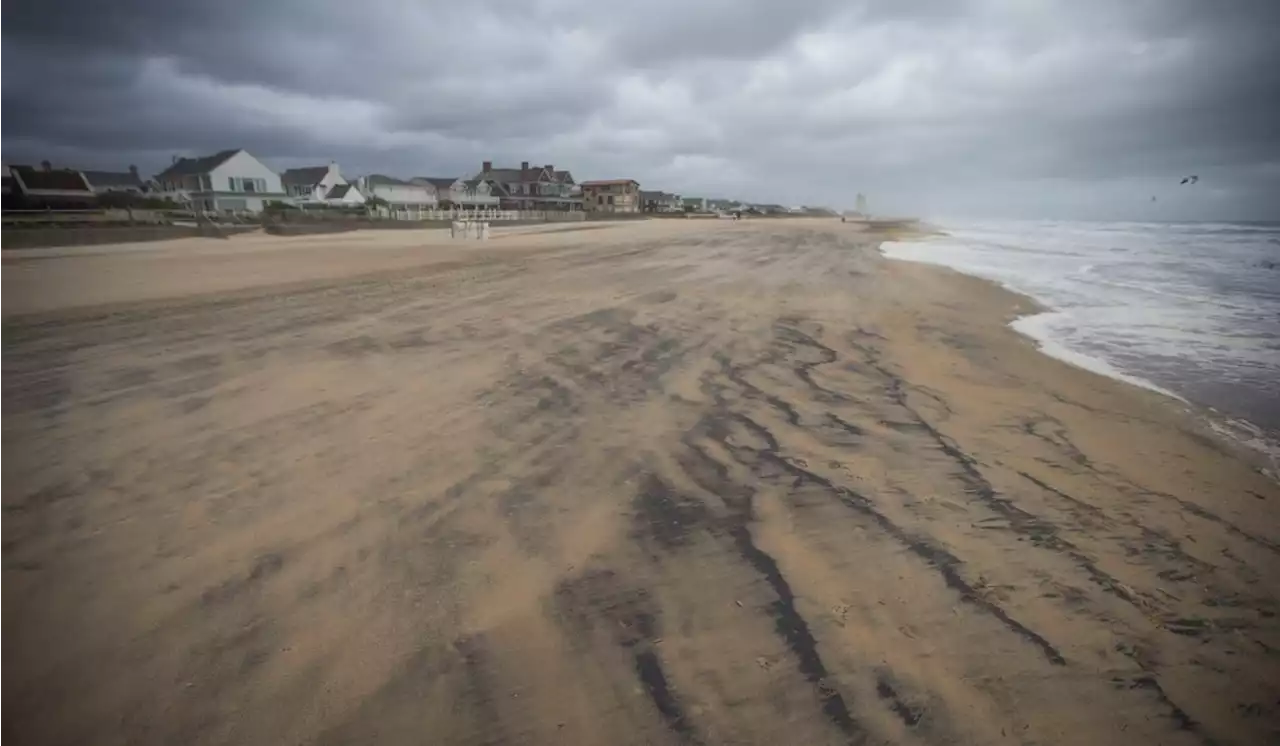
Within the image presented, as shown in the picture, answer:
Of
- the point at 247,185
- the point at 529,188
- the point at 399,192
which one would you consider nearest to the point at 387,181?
the point at 399,192

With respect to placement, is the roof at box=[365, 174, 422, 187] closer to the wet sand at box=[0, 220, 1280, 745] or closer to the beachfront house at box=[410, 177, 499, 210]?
the beachfront house at box=[410, 177, 499, 210]

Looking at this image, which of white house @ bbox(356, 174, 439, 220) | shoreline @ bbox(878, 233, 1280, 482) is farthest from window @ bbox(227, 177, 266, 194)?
white house @ bbox(356, 174, 439, 220)

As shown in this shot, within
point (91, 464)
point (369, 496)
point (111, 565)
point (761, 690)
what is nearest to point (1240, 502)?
point (761, 690)

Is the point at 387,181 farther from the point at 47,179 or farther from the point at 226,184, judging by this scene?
the point at 47,179

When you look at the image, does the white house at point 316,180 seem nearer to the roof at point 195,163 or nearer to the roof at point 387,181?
the roof at point 387,181

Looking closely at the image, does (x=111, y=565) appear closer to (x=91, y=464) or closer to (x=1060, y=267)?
(x=91, y=464)
